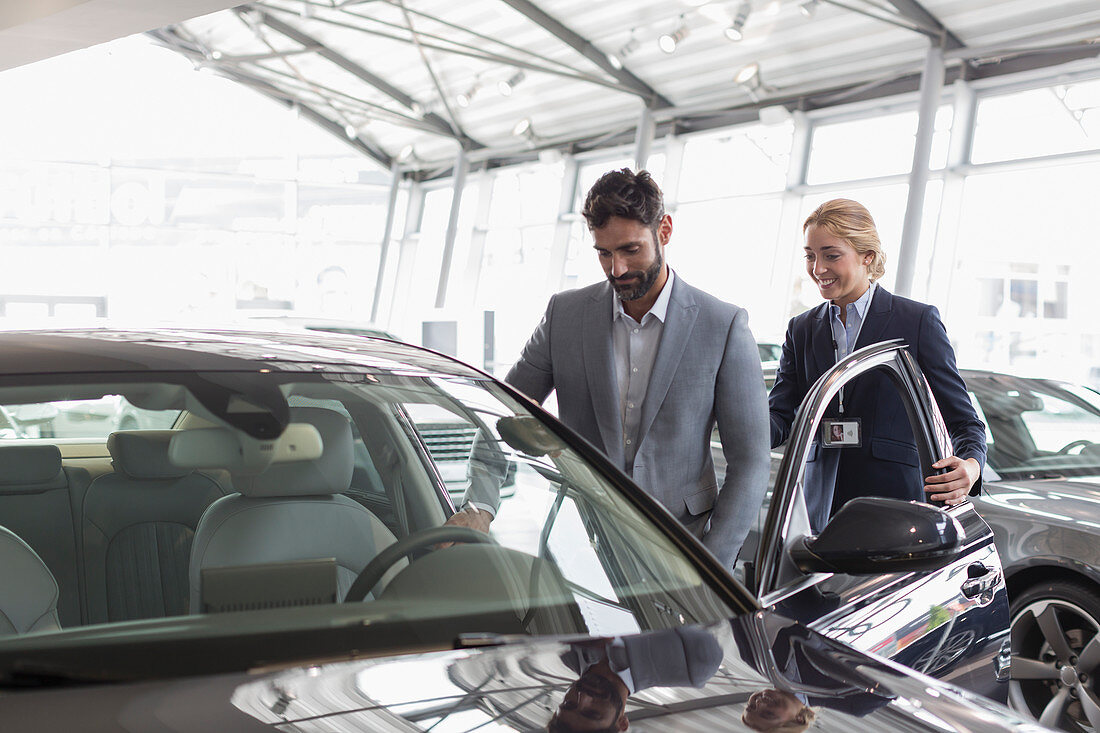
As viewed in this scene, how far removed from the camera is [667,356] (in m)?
2.38

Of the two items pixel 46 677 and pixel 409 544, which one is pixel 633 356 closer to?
pixel 409 544

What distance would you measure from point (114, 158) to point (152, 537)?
15.8 metres

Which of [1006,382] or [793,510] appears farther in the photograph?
[1006,382]

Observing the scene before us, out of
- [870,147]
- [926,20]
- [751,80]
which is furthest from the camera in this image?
[751,80]

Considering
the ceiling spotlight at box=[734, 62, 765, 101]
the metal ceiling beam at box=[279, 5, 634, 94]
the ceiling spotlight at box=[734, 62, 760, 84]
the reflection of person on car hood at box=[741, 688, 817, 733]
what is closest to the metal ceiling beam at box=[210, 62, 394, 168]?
the metal ceiling beam at box=[279, 5, 634, 94]

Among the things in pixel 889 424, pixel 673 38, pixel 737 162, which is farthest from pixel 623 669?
pixel 737 162

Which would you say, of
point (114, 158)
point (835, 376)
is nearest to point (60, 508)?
point (835, 376)

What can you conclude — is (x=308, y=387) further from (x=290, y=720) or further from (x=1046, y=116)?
(x=1046, y=116)

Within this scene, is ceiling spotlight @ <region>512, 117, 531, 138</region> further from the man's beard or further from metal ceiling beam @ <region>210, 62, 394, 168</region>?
the man's beard

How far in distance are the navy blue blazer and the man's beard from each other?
536 mm

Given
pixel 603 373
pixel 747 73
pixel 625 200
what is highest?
pixel 747 73

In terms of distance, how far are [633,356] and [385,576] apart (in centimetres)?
113

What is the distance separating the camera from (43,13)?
7191mm

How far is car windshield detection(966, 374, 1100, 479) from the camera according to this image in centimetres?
401
